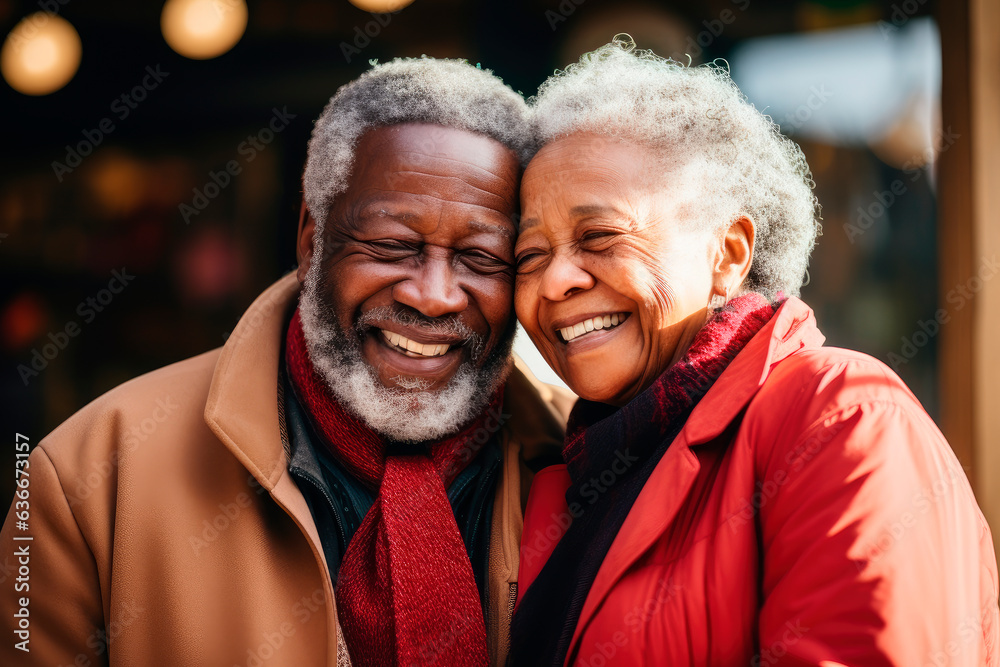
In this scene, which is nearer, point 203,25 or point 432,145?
point 432,145

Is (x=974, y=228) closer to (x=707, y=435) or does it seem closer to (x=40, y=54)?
(x=707, y=435)

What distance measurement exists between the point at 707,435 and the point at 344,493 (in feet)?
3.54

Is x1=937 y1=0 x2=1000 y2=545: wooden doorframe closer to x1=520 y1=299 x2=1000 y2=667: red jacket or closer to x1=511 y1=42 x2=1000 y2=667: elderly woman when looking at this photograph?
x1=511 y1=42 x2=1000 y2=667: elderly woman

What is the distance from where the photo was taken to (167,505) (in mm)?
1895

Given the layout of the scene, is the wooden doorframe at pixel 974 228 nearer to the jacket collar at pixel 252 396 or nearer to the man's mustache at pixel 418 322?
the man's mustache at pixel 418 322

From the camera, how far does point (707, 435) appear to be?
1.58 metres

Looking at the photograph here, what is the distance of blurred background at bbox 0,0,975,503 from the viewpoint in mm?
3447

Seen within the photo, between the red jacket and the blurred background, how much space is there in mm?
2037

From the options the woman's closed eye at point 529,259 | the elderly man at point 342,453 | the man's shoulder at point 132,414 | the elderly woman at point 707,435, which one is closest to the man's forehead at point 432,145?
the elderly man at point 342,453

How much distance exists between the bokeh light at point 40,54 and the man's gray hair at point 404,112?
250 centimetres

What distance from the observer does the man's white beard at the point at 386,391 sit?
2141 mm

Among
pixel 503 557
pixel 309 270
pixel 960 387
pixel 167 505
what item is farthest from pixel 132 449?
pixel 960 387

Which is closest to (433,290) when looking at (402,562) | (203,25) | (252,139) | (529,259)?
(529,259)

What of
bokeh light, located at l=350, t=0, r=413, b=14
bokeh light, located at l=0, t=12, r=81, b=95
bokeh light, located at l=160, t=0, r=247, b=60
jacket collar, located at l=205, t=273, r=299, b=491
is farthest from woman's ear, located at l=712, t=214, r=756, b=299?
bokeh light, located at l=0, t=12, r=81, b=95
